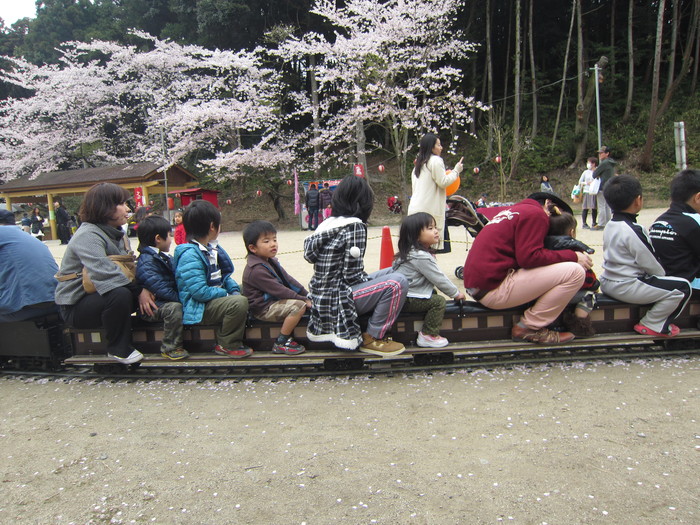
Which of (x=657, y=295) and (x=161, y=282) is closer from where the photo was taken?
(x=657, y=295)

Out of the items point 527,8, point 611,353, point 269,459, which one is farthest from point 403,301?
point 527,8

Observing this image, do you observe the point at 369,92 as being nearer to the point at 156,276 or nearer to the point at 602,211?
the point at 602,211

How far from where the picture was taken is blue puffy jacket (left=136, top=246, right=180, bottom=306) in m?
3.91

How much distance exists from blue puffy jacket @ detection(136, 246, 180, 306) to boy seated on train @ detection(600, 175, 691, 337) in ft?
11.5

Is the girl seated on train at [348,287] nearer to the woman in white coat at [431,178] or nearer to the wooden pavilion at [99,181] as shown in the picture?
the woman in white coat at [431,178]

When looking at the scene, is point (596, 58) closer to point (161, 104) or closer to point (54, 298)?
point (161, 104)

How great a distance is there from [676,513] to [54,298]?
14.7ft

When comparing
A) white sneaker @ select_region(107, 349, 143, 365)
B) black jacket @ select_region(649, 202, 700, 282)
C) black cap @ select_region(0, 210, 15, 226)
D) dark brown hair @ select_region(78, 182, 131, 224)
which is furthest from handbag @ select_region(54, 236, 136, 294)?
black jacket @ select_region(649, 202, 700, 282)

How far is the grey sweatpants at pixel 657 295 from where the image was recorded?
371 centimetres

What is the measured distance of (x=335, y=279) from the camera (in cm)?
371

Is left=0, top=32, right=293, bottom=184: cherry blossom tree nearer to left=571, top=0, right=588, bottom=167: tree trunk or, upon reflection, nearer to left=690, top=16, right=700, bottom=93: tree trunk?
left=571, top=0, right=588, bottom=167: tree trunk

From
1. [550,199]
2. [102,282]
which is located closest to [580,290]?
[550,199]

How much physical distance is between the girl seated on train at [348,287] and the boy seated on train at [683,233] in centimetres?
216

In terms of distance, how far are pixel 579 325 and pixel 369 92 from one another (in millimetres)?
16161
